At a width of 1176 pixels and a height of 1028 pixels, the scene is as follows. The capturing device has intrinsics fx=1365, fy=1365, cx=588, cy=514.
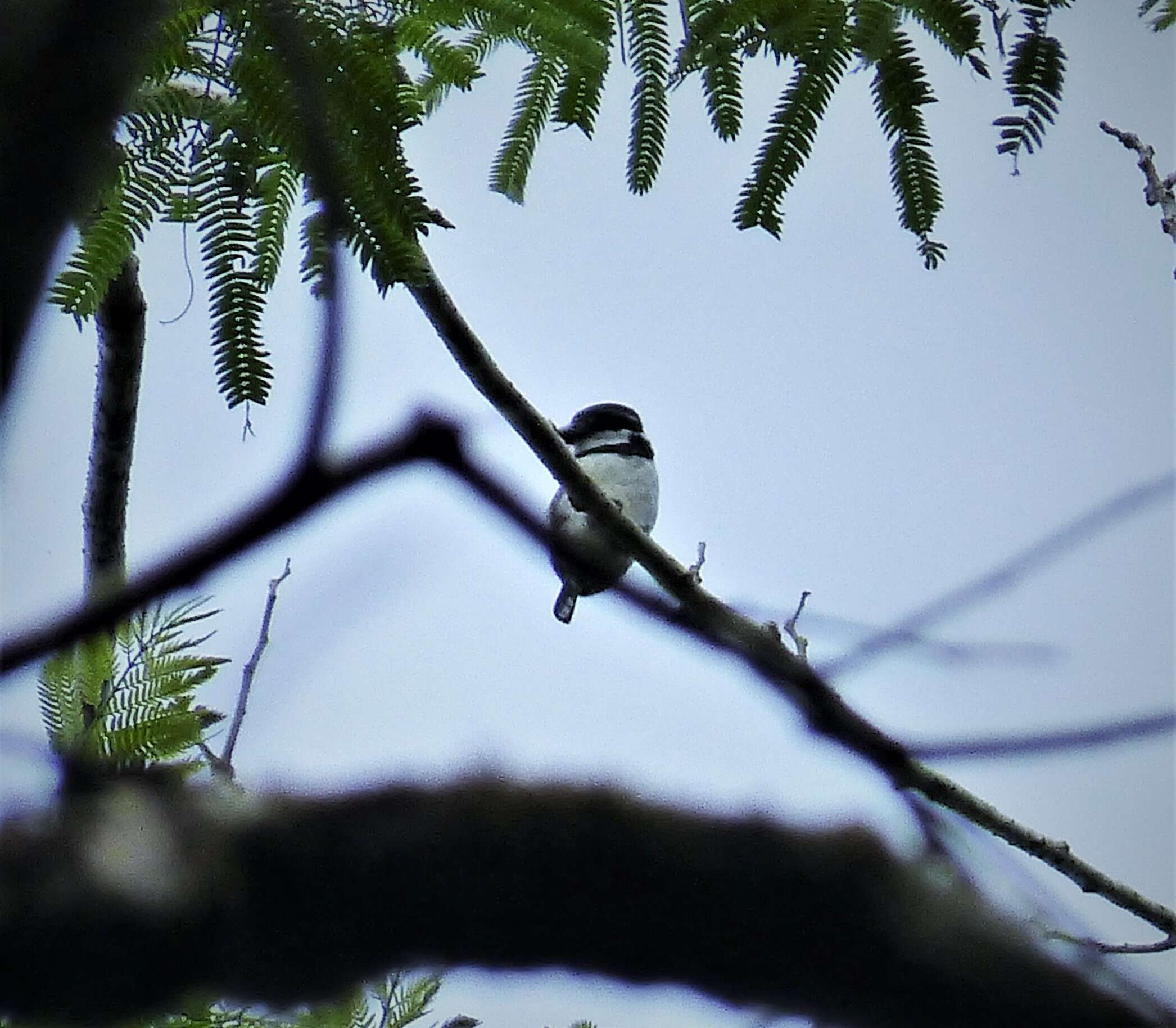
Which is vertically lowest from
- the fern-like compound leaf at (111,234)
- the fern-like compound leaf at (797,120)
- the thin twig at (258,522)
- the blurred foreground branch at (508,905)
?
the blurred foreground branch at (508,905)

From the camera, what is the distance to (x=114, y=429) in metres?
2.76

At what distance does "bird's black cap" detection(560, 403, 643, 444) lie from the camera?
597cm

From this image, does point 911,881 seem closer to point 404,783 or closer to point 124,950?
point 404,783

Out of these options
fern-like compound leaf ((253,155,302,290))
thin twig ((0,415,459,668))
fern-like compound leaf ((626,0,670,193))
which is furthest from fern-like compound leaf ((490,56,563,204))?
thin twig ((0,415,459,668))

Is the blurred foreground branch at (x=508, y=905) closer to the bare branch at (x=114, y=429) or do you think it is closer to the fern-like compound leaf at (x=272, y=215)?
the fern-like compound leaf at (x=272, y=215)

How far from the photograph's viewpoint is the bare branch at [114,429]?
8.67ft

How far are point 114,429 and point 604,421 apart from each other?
11.1 ft

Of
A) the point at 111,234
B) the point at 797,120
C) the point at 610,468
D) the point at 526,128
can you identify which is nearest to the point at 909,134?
the point at 797,120

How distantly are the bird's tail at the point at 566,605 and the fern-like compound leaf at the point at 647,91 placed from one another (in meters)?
3.43

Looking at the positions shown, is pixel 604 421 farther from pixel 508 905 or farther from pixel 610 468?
pixel 508 905

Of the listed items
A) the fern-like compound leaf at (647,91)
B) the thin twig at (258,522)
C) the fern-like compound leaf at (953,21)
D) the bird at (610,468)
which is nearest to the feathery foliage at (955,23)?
the fern-like compound leaf at (953,21)

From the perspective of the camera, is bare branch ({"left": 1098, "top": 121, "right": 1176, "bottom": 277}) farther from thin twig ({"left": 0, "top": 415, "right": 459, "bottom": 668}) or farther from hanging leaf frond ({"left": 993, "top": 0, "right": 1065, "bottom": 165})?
thin twig ({"left": 0, "top": 415, "right": 459, "bottom": 668})

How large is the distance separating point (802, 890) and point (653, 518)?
5.19 m

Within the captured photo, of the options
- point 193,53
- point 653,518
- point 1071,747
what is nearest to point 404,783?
point 1071,747
